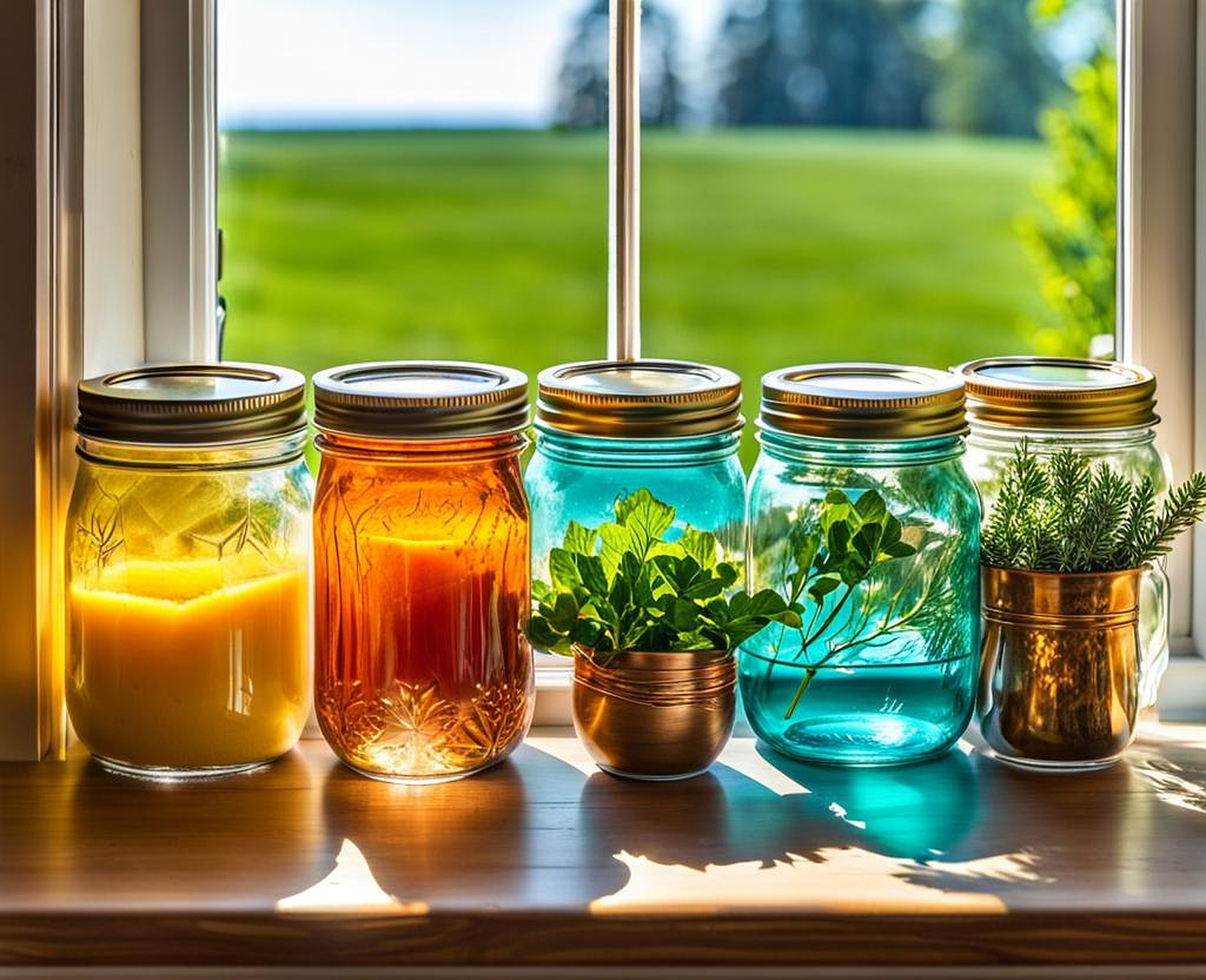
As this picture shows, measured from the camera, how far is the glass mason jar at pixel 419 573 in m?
0.99

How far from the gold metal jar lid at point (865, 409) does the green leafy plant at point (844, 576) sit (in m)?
0.05

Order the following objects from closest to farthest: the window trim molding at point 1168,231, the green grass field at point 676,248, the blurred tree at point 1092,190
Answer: the window trim molding at point 1168,231 → the blurred tree at point 1092,190 → the green grass field at point 676,248

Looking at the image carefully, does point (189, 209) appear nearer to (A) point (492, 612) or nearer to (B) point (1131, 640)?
(A) point (492, 612)

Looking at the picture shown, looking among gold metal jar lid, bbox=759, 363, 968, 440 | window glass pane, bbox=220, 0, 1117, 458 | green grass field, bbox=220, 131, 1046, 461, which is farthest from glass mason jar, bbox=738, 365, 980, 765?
green grass field, bbox=220, 131, 1046, 461

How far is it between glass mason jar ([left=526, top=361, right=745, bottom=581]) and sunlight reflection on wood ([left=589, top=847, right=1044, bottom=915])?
0.81 feet

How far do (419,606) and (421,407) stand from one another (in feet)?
0.44

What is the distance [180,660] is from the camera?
3.26 feet

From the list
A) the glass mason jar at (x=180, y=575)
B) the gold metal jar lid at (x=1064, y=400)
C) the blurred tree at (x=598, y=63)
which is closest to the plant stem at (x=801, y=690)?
the gold metal jar lid at (x=1064, y=400)

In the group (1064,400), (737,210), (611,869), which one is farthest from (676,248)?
(611,869)

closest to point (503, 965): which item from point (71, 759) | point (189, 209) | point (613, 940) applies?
point (613, 940)

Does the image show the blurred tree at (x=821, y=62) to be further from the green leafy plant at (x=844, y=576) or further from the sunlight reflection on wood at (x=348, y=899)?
the sunlight reflection on wood at (x=348, y=899)

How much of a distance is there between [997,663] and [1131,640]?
9cm

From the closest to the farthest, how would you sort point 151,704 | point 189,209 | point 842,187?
point 151,704 → point 189,209 → point 842,187

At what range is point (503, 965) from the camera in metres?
0.85
